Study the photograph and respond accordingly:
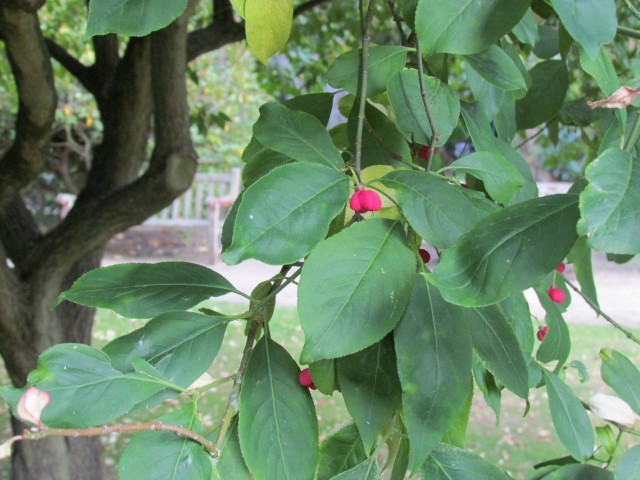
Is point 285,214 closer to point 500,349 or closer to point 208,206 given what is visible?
point 500,349

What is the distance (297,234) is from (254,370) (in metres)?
0.17

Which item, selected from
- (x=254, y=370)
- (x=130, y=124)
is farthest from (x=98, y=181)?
(x=254, y=370)

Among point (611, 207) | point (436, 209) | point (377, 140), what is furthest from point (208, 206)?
point (611, 207)

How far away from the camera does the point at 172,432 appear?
0.53m

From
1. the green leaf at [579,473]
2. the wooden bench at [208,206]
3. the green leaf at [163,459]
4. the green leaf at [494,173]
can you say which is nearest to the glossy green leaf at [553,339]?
the green leaf at [579,473]

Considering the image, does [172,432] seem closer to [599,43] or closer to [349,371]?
[349,371]

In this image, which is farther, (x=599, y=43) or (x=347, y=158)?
(x=347, y=158)

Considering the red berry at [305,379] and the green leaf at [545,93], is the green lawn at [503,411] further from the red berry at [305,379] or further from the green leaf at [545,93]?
the red berry at [305,379]

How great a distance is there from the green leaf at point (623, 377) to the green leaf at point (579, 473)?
0.41 feet

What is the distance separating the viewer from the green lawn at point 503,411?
3674 millimetres

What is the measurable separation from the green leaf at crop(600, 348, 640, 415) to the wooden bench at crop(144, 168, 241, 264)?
6.36 m

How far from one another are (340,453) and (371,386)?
0.41 feet

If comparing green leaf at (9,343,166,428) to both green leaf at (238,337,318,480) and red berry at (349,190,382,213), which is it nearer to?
green leaf at (238,337,318,480)

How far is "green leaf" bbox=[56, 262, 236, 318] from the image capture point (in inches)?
26.0
